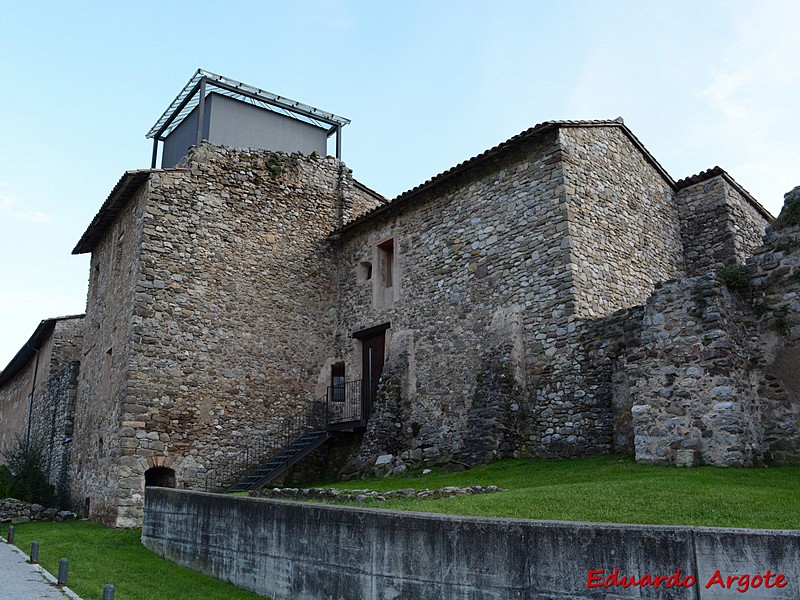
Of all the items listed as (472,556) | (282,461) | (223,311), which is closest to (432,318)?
(282,461)

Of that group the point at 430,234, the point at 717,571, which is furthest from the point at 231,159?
the point at 717,571

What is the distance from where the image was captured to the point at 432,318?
15.7m

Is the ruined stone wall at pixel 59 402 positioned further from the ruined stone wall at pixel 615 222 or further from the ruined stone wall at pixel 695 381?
the ruined stone wall at pixel 695 381

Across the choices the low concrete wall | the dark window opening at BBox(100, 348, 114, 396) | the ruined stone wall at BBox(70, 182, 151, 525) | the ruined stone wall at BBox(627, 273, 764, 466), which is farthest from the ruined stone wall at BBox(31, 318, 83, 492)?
the ruined stone wall at BBox(627, 273, 764, 466)

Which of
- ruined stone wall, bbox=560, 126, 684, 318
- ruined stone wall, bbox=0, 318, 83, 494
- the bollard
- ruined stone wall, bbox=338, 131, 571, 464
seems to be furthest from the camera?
ruined stone wall, bbox=0, 318, 83, 494

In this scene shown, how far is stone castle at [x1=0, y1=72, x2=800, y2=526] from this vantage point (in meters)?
10.3

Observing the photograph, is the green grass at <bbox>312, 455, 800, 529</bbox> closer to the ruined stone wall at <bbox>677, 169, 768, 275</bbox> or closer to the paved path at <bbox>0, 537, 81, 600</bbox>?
the paved path at <bbox>0, 537, 81, 600</bbox>

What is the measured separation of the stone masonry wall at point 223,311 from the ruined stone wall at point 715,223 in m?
9.27


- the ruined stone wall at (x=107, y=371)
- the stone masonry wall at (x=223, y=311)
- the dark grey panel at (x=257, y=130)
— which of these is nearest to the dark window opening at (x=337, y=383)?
the stone masonry wall at (x=223, y=311)

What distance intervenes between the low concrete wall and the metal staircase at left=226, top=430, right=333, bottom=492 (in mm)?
6212

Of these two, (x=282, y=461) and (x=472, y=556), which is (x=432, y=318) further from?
(x=472, y=556)

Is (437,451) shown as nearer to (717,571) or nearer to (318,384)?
(318,384)

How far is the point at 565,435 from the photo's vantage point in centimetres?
1227

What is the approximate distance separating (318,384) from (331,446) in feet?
5.96
